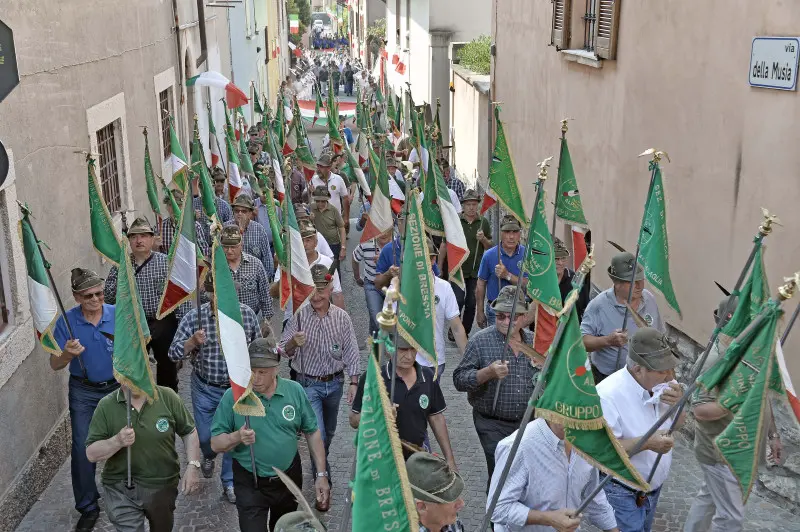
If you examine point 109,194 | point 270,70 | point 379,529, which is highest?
point 379,529

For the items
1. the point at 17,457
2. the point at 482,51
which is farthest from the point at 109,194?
the point at 482,51

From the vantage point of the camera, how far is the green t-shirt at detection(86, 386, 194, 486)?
18.0ft

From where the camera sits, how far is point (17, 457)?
715cm

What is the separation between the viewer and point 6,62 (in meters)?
6.62

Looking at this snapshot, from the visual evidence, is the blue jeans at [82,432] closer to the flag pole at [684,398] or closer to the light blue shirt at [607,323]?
the light blue shirt at [607,323]

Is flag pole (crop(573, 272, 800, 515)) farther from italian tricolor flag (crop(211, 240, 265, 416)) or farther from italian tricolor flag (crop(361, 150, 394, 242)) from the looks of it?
italian tricolor flag (crop(361, 150, 394, 242))

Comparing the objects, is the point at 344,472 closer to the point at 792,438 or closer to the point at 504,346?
the point at 504,346

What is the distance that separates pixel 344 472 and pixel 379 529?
4.10 metres

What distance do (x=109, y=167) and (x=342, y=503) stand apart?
6091 millimetres

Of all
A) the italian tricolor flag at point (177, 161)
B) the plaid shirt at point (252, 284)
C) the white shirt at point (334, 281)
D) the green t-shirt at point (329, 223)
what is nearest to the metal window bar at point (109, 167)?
the italian tricolor flag at point (177, 161)

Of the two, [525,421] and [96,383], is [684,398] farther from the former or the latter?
[96,383]

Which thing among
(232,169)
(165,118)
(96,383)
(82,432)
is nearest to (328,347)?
(96,383)

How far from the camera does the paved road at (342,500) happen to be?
22.6 ft

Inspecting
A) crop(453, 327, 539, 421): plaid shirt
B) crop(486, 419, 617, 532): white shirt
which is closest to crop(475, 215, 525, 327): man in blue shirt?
crop(453, 327, 539, 421): plaid shirt
